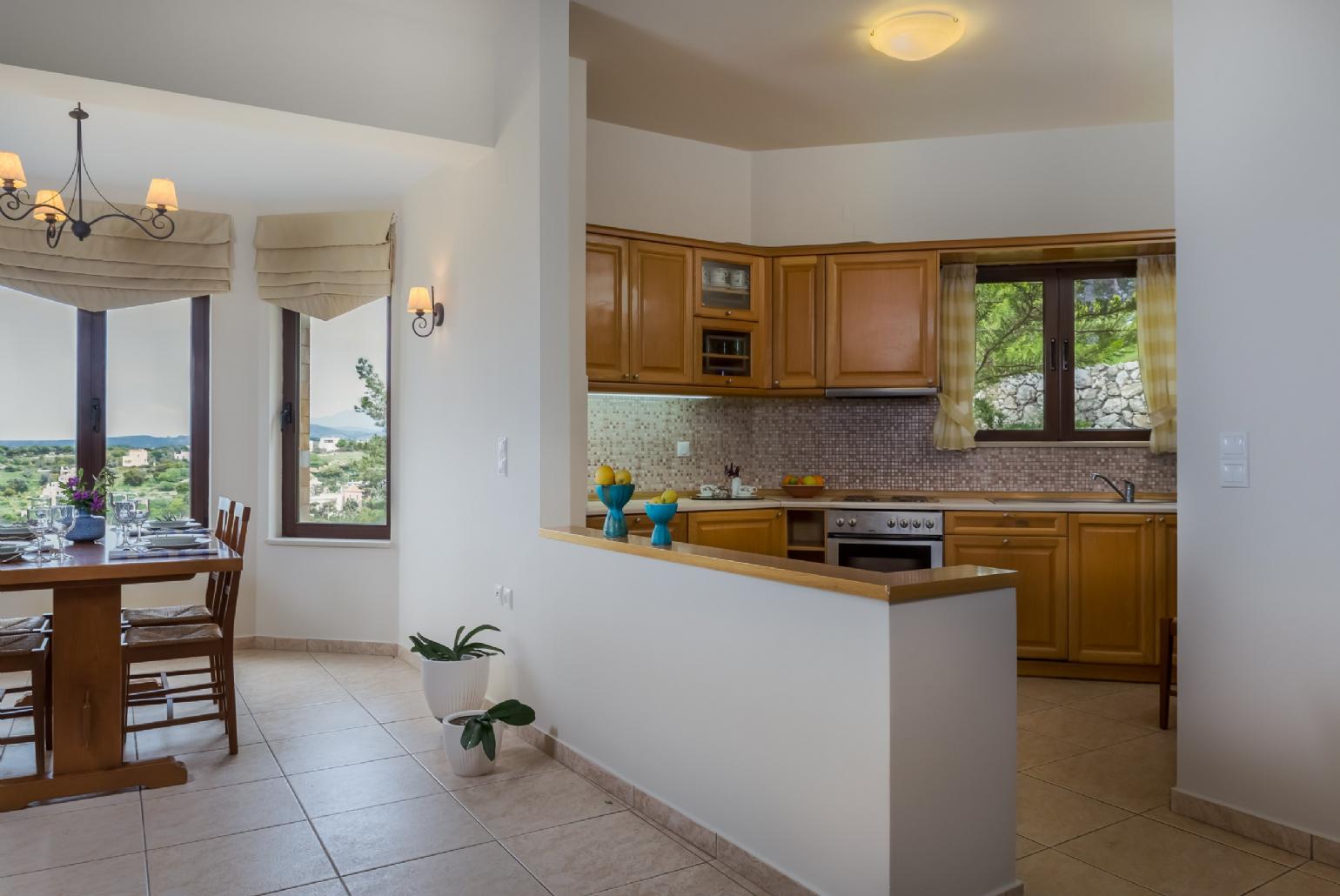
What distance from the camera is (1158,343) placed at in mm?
4938

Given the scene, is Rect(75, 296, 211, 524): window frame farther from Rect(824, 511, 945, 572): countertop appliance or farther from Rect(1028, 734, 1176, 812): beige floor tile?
Rect(1028, 734, 1176, 812): beige floor tile

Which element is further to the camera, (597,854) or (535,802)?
(535,802)

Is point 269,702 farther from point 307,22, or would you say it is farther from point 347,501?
point 307,22

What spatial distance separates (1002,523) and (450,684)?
109 inches

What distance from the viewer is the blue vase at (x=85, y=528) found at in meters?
3.70

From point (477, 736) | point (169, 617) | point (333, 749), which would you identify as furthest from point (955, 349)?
point (169, 617)

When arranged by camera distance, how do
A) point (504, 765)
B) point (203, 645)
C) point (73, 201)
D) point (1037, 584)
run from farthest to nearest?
point (73, 201) < point (1037, 584) < point (203, 645) < point (504, 765)

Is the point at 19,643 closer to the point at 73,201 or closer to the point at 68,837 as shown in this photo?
the point at 68,837

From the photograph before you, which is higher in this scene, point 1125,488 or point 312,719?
point 1125,488

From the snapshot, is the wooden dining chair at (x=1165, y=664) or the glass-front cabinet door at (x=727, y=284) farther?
the glass-front cabinet door at (x=727, y=284)

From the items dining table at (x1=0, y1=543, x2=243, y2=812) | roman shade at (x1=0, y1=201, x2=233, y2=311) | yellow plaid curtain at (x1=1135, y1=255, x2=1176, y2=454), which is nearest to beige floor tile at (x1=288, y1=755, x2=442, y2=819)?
dining table at (x1=0, y1=543, x2=243, y2=812)

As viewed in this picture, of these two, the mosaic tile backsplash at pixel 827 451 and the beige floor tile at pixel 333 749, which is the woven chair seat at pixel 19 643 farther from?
the mosaic tile backsplash at pixel 827 451

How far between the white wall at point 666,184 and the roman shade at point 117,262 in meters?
2.20

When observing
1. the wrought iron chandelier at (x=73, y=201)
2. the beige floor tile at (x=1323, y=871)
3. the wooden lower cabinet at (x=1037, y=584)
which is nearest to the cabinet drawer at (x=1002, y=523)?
the wooden lower cabinet at (x=1037, y=584)
